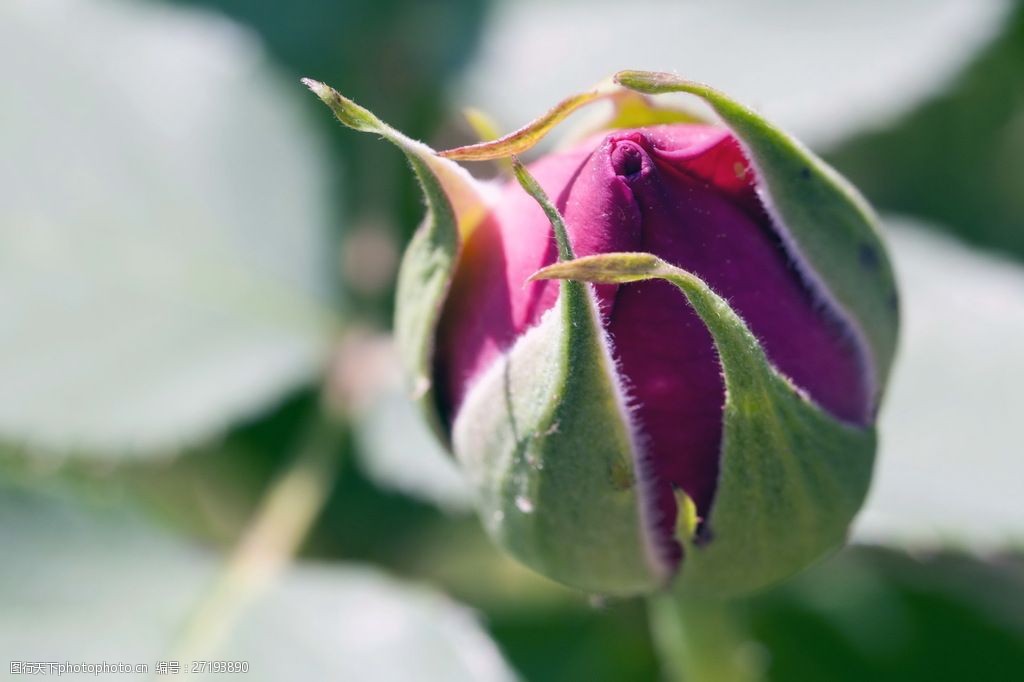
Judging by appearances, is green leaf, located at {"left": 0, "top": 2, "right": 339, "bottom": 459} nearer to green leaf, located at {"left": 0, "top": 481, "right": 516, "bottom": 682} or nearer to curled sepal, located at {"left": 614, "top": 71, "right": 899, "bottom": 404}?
green leaf, located at {"left": 0, "top": 481, "right": 516, "bottom": 682}

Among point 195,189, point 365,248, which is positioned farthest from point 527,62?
point 195,189

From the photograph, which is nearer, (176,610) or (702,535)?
(702,535)

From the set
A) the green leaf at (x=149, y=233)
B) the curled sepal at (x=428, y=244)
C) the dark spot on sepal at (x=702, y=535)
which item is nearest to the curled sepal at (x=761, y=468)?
the dark spot on sepal at (x=702, y=535)

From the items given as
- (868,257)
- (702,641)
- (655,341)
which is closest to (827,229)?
(868,257)

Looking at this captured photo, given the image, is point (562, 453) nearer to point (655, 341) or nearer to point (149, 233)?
point (655, 341)

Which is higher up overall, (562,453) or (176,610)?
(562,453)

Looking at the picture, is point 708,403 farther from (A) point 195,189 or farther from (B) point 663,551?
(A) point 195,189

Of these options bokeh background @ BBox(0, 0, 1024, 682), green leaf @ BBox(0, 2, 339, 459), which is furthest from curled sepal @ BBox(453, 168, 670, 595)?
green leaf @ BBox(0, 2, 339, 459)
